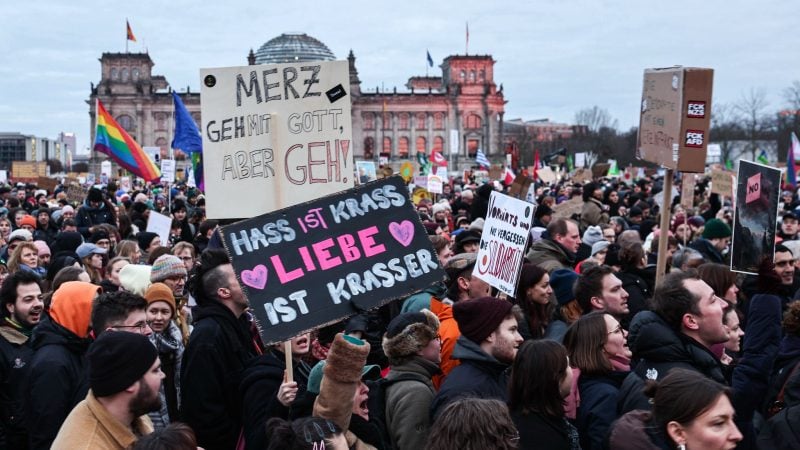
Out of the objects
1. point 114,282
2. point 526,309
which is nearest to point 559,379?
point 526,309

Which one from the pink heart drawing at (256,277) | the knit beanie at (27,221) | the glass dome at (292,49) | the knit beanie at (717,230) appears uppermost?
the glass dome at (292,49)

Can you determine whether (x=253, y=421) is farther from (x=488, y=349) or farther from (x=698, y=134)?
(x=698, y=134)

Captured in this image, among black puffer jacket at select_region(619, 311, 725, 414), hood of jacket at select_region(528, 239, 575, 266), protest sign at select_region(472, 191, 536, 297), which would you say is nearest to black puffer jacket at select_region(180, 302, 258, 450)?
protest sign at select_region(472, 191, 536, 297)

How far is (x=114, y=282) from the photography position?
7219 millimetres

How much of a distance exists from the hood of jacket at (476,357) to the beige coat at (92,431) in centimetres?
153

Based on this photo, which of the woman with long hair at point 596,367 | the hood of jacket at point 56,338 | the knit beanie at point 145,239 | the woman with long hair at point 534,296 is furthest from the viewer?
the knit beanie at point 145,239

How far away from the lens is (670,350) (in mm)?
4688

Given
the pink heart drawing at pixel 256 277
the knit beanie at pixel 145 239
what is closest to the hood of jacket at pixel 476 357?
the pink heart drawing at pixel 256 277

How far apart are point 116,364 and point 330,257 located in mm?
1131

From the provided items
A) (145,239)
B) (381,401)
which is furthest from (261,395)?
(145,239)

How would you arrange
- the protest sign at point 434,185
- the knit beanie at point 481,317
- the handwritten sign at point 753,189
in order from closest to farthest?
the knit beanie at point 481,317 < the handwritten sign at point 753,189 < the protest sign at point 434,185

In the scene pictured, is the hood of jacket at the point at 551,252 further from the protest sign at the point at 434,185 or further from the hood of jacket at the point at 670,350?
the protest sign at the point at 434,185

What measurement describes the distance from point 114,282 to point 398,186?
3.48 m

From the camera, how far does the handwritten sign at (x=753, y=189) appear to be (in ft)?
23.5
